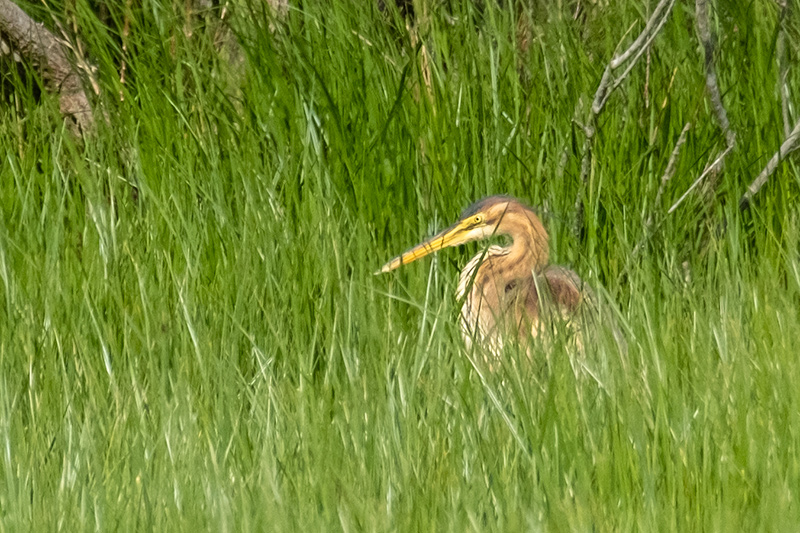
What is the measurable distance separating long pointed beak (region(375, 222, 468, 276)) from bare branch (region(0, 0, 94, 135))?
5.84ft

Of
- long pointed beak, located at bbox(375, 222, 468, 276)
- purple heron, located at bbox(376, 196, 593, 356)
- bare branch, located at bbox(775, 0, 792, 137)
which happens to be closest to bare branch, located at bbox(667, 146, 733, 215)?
bare branch, located at bbox(775, 0, 792, 137)

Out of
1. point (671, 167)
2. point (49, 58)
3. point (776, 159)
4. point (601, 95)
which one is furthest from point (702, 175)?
point (49, 58)

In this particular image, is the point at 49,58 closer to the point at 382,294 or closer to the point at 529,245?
the point at 529,245

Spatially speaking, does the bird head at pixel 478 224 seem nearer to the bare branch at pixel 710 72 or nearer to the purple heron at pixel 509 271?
the purple heron at pixel 509 271

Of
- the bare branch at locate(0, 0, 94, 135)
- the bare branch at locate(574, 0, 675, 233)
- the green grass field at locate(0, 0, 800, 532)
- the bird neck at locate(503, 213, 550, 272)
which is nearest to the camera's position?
the green grass field at locate(0, 0, 800, 532)

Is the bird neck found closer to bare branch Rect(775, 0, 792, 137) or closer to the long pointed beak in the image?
the long pointed beak

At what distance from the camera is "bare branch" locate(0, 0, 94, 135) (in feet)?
15.2

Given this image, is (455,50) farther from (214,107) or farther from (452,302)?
(452,302)

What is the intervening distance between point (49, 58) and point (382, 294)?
239 centimetres

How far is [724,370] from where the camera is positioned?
2.33m

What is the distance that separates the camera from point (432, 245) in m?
3.31

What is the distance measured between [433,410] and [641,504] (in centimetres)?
45

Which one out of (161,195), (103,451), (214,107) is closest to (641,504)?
(103,451)

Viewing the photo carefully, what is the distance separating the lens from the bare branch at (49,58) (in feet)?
15.2
